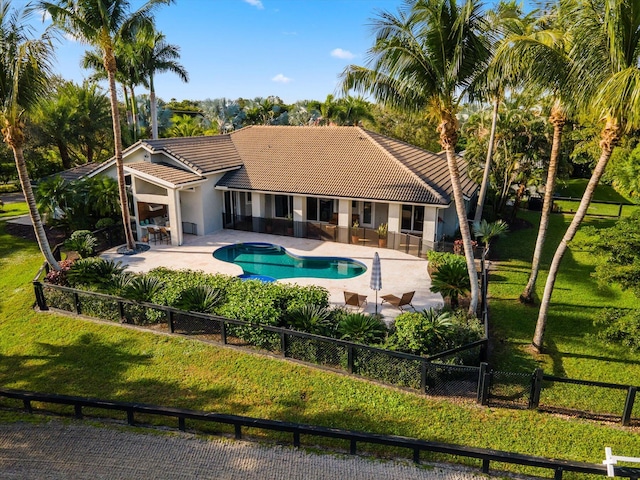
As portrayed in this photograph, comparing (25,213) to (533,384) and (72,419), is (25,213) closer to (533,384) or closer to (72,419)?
(72,419)

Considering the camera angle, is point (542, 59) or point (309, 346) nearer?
point (542, 59)

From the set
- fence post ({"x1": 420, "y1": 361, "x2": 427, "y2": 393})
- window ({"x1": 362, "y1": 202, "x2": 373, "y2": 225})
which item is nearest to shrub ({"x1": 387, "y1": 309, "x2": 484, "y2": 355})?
fence post ({"x1": 420, "y1": 361, "x2": 427, "y2": 393})

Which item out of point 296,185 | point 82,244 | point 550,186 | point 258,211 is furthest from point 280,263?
point 550,186

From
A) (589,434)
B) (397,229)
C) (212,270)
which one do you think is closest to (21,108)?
(212,270)

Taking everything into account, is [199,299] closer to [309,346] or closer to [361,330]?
[309,346]

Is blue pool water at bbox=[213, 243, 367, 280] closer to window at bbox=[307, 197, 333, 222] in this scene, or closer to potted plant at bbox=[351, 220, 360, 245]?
potted plant at bbox=[351, 220, 360, 245]
